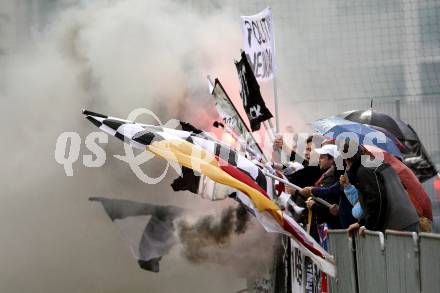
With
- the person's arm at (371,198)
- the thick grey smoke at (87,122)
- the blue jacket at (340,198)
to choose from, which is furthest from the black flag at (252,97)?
the person's arm at (371,198)

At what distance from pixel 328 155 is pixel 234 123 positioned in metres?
2.64

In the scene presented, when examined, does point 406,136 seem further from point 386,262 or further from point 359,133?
point 386,262

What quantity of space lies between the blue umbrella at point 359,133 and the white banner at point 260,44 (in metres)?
4.00

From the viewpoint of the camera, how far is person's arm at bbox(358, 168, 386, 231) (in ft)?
28.1

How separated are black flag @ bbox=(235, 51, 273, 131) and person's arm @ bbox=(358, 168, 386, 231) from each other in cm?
420

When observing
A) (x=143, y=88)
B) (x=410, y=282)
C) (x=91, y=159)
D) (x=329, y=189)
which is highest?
(x=143, y=88)

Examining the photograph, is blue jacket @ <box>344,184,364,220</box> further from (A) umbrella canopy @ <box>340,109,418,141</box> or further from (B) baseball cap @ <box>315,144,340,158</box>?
(A) umbrella canopy @ <box>340,109,418,141</box>

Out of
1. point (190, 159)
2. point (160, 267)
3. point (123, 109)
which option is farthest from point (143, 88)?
point (190, 159)

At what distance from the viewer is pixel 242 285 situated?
14.3m

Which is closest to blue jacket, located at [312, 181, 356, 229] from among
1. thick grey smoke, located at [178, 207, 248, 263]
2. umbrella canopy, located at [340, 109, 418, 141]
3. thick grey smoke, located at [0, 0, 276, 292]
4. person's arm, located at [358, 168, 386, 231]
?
person's arm, located at [358, 168, 386, 231]

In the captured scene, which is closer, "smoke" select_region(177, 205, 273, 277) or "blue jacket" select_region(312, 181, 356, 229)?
"blue jacket" select_region(312, 181, 356, 229)

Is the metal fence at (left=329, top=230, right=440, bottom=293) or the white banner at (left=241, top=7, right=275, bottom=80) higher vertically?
the white banner at (left=241, top=7, right=275, bottom=80)

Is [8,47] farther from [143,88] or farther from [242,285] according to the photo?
[242,285]

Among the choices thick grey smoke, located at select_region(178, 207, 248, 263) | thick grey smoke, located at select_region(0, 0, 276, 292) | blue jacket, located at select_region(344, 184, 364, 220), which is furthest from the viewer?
thick grey smoke, located at select_region(0, 0, 276, 292)
